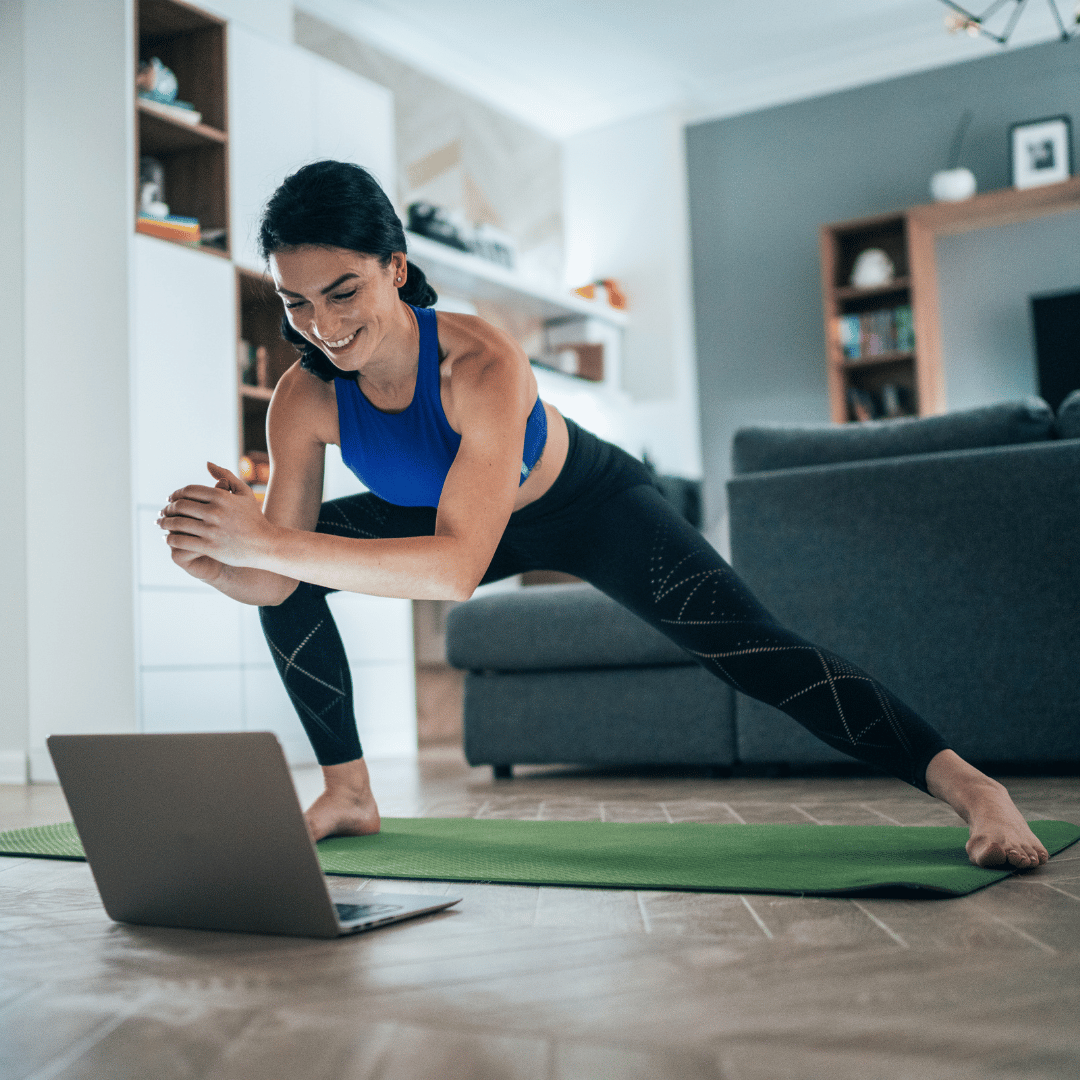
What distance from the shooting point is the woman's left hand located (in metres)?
1.19

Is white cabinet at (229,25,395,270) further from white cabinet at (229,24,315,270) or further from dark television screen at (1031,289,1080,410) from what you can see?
dark television screen at (1031,289,1080,410)

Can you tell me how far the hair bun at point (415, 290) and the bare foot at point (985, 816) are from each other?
3.07 feet

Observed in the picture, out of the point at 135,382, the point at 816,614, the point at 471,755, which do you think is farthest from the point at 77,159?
the point at 816,614

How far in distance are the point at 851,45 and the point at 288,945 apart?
6046 mm

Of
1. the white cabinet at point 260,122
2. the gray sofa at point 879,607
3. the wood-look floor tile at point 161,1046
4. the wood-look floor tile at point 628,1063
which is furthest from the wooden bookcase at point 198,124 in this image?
the wood-look floor tile at point 628,1063

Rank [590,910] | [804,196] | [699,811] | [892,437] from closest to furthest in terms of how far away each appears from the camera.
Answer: [590,910]
[699,811]
[892,437]
[804,196]

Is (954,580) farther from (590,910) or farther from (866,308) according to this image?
(866,308)

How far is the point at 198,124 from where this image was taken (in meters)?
3.85

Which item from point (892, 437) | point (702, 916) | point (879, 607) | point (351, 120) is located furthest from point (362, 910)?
point (351, 120)

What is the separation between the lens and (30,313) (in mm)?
3688

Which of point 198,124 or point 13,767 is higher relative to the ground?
point 198,124

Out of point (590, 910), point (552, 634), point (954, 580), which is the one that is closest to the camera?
point (590, 910)

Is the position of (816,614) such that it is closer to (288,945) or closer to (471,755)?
(471,755)

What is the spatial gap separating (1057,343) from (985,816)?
15.8 ft
